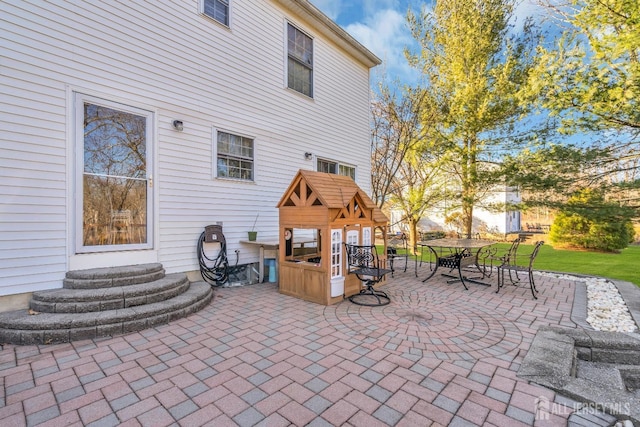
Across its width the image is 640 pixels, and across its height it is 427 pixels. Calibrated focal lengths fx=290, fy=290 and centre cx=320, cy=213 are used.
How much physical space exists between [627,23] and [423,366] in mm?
7086

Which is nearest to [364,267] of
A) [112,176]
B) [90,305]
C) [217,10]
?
[90,305]

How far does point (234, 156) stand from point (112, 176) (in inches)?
91.7

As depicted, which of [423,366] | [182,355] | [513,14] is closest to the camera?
[423,366]

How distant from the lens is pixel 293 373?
2.67 metres

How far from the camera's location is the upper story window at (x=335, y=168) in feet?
28.4

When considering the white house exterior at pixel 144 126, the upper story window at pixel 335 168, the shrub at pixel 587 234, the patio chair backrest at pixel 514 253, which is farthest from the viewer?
the shrub at pixel 587 234

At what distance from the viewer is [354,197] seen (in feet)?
17.7

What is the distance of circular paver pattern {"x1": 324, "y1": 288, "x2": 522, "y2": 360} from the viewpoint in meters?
3.18

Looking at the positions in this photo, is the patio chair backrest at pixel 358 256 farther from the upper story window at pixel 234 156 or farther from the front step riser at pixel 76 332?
the upper story window at pixel 234 156

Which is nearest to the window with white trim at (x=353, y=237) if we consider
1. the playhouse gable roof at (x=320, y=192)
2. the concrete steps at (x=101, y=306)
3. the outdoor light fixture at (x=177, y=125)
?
the playhouse gable roof at (x=320, y=192)

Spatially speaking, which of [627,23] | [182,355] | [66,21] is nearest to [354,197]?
[182,355]

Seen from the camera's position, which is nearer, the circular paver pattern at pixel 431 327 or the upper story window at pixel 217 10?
the circular paver pattern at pixel 431 327

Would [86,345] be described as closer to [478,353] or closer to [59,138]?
[59,138]

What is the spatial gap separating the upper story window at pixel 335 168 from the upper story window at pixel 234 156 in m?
2.44
